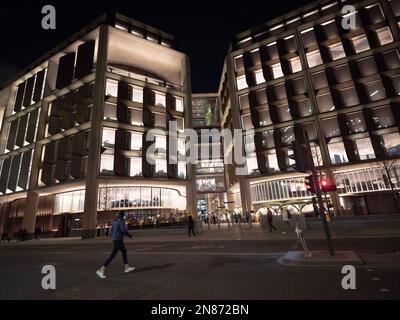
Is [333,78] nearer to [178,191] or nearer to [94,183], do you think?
[178,191]

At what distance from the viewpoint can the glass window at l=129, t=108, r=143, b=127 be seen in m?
33.0

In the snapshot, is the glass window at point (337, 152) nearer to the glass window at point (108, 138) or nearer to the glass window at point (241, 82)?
the glass window at point (241, 82)

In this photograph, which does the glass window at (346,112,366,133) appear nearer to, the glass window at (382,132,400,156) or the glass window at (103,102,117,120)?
the glass window at (382,132,400,156)

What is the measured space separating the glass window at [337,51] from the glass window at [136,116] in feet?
92.0

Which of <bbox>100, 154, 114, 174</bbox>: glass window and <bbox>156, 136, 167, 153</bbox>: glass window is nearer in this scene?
<bbox>100, 154, 114, 174</bbox>: glass window

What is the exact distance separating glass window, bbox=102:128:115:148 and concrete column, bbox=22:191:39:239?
518 inches

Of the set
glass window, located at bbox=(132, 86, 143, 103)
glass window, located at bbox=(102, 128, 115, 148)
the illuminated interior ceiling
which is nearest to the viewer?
glass window, located at bbox=(102, 128, 115, 148)

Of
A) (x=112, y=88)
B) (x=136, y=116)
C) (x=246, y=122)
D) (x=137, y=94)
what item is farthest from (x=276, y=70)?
(x=112, y=88)

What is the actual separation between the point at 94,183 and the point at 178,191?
13792 millimetres

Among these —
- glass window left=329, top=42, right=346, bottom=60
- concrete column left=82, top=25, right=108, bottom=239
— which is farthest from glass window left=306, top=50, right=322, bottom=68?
concrete column left=82, top=25, right=108, bottom=239

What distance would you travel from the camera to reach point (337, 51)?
32594mm

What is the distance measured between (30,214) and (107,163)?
13.5 m
